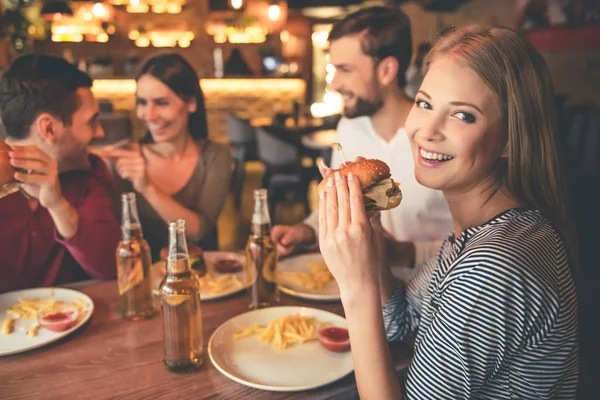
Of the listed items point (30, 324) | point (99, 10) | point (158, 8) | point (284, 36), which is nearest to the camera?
point (30, 324)

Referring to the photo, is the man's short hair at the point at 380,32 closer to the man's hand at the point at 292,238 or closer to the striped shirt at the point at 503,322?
the man's hand at the point at 292,238

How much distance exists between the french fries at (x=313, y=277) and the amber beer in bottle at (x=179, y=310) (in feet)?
1.76

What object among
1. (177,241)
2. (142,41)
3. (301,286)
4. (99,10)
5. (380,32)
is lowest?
(301,286)

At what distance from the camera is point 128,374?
1.25m

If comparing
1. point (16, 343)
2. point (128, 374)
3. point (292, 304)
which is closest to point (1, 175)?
point (16, 343)

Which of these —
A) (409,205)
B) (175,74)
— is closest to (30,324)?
(175,74)

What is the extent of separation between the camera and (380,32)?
2.34m

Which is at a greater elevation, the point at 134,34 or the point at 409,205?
the point at 134,34

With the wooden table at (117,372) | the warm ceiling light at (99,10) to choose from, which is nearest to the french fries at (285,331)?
the wooden table at (117,372)

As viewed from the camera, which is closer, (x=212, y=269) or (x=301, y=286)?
(x=301, y=286)

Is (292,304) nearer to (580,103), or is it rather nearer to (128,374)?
(128,374)

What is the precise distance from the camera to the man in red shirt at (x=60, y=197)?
183cm

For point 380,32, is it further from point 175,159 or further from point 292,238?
point 175,159

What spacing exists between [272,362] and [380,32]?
1650 millimetres
